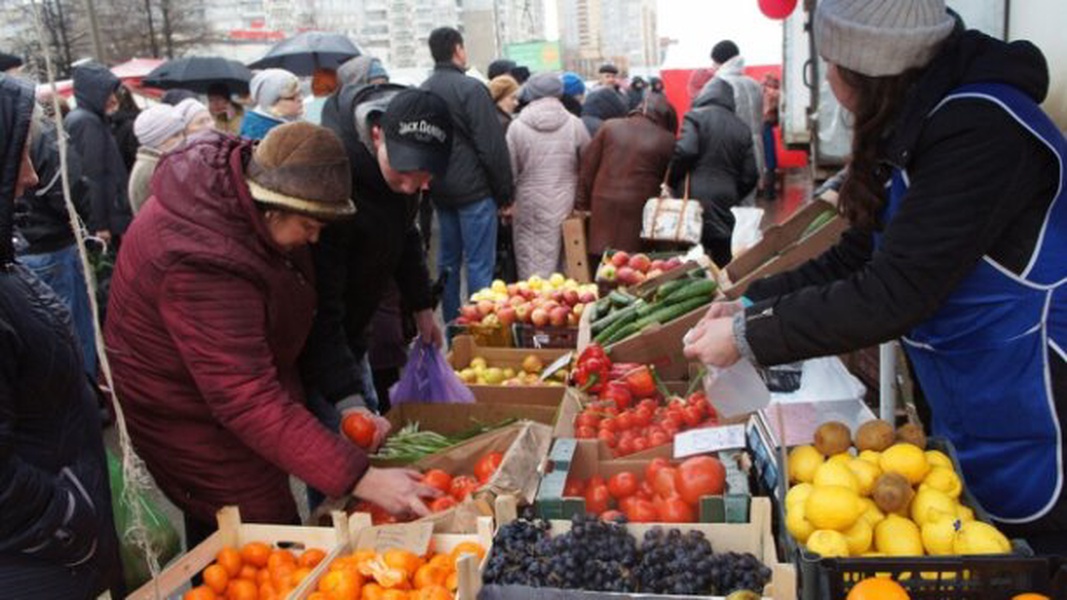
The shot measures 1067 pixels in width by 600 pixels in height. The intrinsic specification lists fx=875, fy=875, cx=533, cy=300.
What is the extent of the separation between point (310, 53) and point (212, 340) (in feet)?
34.7

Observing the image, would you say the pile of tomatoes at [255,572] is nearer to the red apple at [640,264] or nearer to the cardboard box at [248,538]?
the cardboard box at [248,538]

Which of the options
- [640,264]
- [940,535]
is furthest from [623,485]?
[640,264]

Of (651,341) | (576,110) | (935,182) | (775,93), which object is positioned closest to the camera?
(935,182)

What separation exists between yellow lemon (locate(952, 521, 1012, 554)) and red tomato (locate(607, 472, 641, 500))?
3.48 ft

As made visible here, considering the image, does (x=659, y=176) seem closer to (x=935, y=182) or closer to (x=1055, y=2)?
(x=1055, y=2)

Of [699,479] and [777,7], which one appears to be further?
[777,7]

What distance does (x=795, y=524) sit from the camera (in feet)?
6.21

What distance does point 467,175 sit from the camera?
6.56m

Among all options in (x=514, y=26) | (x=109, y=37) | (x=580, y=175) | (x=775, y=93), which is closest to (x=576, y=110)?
(x=580, y=175)

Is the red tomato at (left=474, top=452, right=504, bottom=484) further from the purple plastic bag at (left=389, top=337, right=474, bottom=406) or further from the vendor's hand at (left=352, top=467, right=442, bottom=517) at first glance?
the purple plastic bag at (left=389, top=337, right=474, bottom=406)

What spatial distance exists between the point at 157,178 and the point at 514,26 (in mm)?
39861

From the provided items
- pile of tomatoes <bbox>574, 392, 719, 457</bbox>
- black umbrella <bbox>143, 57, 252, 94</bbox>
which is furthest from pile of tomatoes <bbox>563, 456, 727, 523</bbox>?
black umbrella <bbox>143, 57, 252, 94</bbox>

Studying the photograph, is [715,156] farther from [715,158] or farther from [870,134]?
[870,134]

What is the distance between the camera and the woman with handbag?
269 inches
